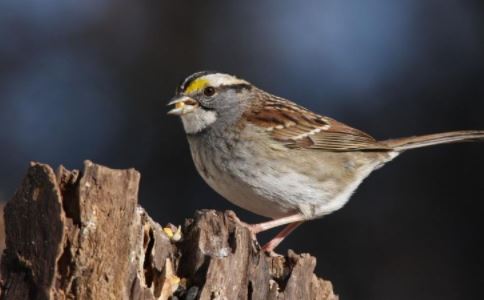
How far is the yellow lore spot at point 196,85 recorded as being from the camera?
5641mm

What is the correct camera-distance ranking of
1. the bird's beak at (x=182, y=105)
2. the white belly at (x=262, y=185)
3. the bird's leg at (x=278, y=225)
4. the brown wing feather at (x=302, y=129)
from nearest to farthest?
the bird's leg at (x=278, y=225)
the white belly at (x=262, y=185)
the bird's beak at (x=182, y=105)
the brown wing feather at (x=302, y=129)

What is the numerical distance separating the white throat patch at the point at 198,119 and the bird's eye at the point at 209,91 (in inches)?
3.7

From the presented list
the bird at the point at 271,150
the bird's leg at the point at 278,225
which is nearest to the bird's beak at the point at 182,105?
the bird at the point at 271,150

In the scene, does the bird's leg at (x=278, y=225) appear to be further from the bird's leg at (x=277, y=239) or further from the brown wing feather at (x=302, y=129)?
the brown wing feather at (x=302, y=129)

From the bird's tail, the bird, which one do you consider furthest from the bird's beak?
the bird's tail

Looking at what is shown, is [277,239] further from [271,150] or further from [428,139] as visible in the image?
[428,139]

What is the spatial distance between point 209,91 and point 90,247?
2.09 metres

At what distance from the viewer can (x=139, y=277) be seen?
3.94 meters

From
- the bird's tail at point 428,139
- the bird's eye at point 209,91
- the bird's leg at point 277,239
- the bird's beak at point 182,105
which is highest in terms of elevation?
the bird's eye at point 209,91

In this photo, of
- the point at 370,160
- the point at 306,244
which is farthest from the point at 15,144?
the point at 370,160

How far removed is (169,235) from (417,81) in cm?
585

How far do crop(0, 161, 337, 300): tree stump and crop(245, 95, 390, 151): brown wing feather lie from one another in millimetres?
1757

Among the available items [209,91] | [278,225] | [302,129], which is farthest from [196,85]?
[278,225]

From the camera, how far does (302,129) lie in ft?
19.6
